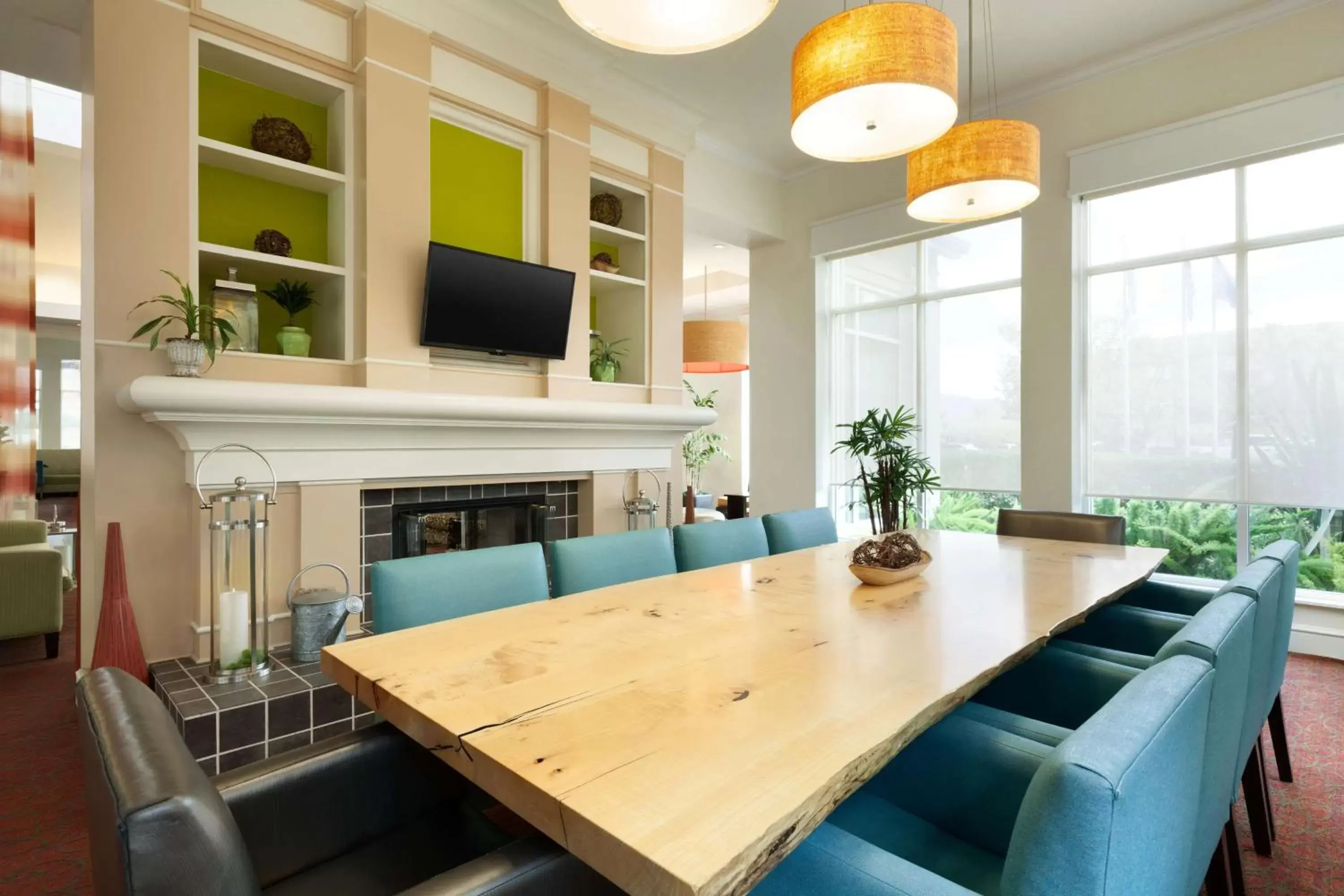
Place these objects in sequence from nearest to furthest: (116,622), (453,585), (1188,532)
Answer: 1. (453,585)
2. (116,622)
3. (1188,532)

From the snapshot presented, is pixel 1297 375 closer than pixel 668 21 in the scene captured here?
No

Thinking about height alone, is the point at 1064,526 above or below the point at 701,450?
below

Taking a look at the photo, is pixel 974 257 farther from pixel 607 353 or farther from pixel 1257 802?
pixel 1257 802

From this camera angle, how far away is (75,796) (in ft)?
6.98

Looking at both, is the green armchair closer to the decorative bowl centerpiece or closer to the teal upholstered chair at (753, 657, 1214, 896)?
the decorative bowl centerpiece

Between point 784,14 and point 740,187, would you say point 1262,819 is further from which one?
point 740,187

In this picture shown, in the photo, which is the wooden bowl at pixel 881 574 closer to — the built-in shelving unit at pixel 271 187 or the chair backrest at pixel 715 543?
the chair backrest at pixel 715 543

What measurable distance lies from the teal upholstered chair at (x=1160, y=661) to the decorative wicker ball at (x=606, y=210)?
3421mm

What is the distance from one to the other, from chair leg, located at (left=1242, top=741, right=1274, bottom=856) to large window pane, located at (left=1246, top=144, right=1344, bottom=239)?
3274 millimetres

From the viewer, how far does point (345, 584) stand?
301 cm

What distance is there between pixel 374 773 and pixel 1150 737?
1.13 metres

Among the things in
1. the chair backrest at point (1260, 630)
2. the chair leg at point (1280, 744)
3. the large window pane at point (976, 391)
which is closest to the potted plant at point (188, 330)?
the chair backrest at point (1260, 630)

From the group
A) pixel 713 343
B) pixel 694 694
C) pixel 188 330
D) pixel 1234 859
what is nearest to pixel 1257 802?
pixel 1234 859

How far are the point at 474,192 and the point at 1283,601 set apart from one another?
12.0ft
